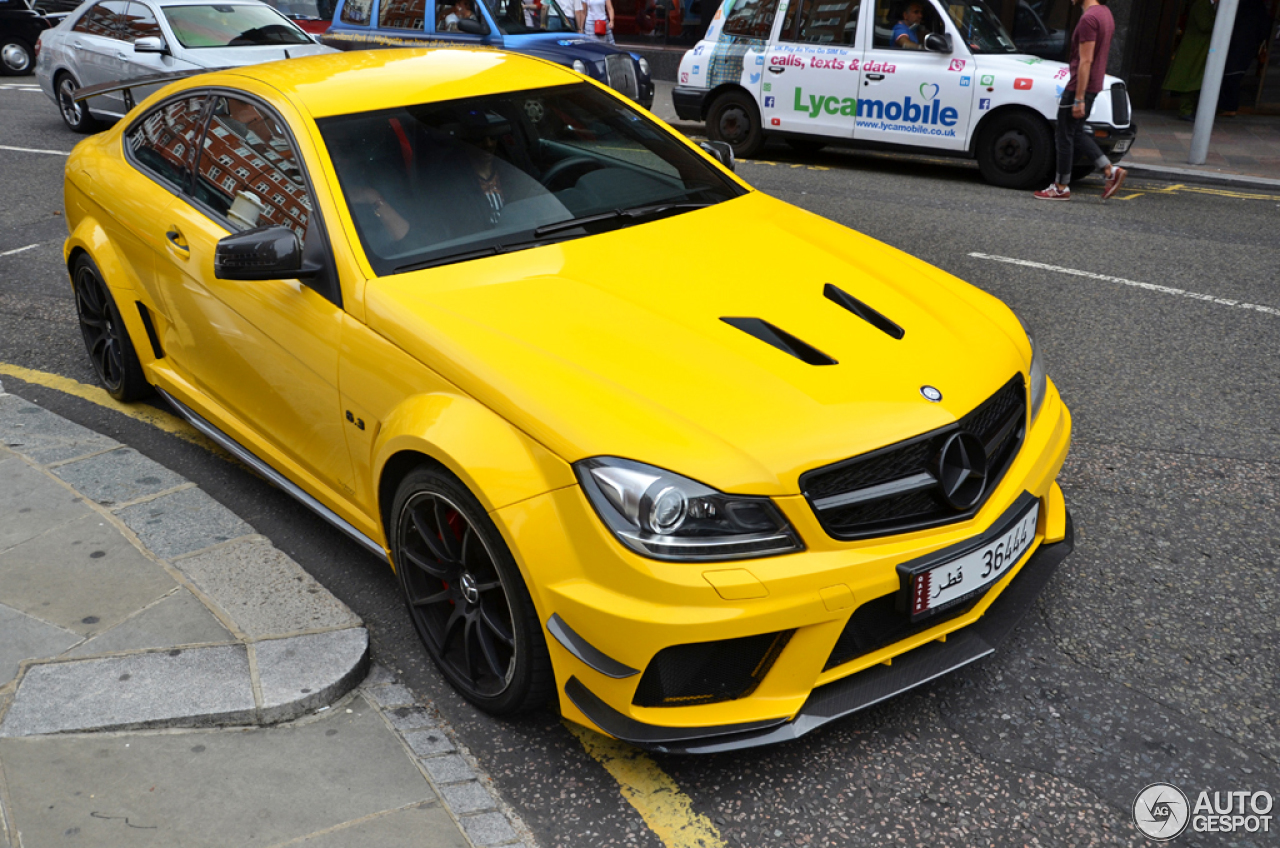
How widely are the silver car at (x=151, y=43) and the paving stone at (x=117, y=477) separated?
24.0ft

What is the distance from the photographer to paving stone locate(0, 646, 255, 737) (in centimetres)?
287

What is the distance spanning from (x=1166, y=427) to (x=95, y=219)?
4798mm

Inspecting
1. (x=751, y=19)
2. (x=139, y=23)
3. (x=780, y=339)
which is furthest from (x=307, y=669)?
(x=139, y=23)

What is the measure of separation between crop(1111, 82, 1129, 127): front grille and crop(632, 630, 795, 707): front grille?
872 centimetres

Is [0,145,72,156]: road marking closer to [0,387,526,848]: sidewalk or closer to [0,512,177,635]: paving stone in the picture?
[0,387,526,848]: sidewalk

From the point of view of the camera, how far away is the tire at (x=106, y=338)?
187 inches

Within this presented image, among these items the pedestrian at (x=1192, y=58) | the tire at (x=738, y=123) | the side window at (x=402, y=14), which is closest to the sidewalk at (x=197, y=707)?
the tire at (x=738, y=123)

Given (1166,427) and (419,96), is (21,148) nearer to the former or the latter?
(419,96)

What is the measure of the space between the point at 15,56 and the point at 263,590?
19.2 metres

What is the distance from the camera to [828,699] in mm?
2615

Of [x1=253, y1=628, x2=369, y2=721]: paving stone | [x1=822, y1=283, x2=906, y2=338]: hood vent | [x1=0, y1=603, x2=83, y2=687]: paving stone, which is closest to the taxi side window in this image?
[x1=822, y1=283, x2=906, y2=338]: hood vent

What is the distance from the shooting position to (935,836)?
101 inches

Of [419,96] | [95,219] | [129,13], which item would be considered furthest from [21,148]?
[419,96]

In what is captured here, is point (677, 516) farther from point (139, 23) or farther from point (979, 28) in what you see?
point (139, 23)
